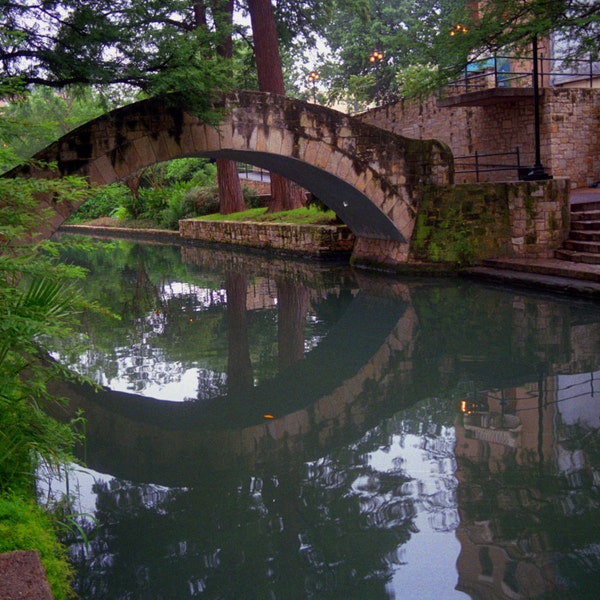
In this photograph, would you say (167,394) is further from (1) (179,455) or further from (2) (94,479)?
(2) (94,479)

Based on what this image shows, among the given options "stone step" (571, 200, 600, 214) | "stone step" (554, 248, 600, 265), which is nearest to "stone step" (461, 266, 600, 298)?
"stone step" (554, 248, 600, 265)

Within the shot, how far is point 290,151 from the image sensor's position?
12.8 meters

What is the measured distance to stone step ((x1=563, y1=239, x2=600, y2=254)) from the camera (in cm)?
1220

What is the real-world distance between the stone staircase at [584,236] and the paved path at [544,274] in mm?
170

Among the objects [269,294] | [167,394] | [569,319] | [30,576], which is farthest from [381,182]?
[30,576]

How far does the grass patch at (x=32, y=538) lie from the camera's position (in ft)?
11.0

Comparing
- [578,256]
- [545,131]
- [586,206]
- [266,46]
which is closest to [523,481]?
[578,256]

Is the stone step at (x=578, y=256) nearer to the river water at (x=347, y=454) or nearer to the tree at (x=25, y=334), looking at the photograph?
the river water at (x=347, y=454)

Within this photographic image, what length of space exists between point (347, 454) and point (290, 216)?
14112 mm

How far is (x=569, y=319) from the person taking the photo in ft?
31.5

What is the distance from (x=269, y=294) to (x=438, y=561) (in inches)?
376

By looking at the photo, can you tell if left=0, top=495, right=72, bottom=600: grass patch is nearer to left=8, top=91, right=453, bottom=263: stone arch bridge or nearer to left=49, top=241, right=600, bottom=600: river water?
left=49, top=241, right=600, bottom=600: river water

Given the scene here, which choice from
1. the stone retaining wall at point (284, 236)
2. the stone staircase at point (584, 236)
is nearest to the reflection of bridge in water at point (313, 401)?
the stone staircase at point (584, 236)

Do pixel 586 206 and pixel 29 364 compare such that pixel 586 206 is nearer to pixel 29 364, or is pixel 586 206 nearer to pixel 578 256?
pixel 578 256
